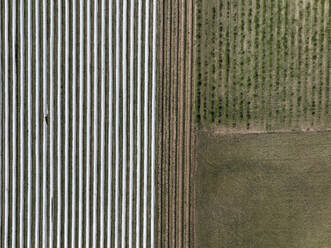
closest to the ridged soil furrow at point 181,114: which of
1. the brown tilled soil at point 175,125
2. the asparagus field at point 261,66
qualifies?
the brown tilled soil at point 175,125

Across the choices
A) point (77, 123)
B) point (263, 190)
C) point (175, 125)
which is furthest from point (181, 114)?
point (263, 190)

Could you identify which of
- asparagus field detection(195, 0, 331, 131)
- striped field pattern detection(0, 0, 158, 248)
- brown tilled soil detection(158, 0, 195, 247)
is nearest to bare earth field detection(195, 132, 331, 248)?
brown tilled soil detection(158, 0, 195, 247)

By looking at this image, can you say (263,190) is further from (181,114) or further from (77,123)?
(77,123)

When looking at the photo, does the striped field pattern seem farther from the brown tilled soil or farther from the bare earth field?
the bare earth field

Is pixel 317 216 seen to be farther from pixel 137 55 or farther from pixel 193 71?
pixel 137 55

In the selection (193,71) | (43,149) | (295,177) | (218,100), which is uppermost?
(193,71)

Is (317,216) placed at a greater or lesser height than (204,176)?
lesser

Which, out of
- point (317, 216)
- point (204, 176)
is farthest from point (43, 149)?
point (317, 216)
